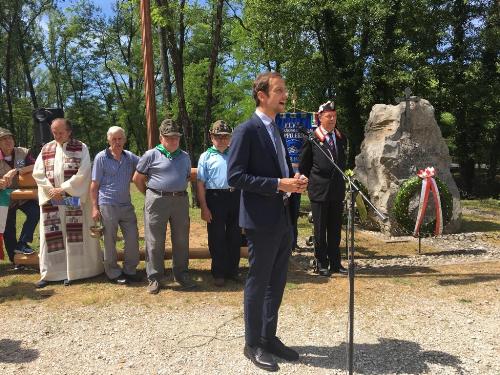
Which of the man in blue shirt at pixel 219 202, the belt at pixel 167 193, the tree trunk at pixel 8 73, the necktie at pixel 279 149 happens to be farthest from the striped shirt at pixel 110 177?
the tree trunk at pixel 8 73

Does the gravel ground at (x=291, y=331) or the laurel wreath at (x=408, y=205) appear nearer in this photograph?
the gravel ground at (x=291, y=331)

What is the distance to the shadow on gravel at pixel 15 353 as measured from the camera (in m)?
3.58

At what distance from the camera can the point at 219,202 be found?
5266 millimetres

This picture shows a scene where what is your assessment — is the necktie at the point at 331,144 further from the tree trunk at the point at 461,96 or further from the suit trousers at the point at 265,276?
the tree trunk at the point at 461,96

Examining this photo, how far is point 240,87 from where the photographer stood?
24.7 meters

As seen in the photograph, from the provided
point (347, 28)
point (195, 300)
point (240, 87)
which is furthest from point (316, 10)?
point (195, 300)

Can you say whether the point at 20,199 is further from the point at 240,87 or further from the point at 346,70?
the point at 240,87

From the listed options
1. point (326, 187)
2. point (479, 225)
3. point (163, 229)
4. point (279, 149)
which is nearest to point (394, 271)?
point (326, 187)

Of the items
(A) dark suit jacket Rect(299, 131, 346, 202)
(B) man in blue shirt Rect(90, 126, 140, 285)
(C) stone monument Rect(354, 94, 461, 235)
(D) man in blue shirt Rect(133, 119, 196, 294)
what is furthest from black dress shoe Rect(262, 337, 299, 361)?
(C) stone monument Rect(354, 94, 461, 235)

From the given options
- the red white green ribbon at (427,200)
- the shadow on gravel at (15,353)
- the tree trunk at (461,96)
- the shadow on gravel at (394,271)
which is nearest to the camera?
the shadow on gravel at (15,353)

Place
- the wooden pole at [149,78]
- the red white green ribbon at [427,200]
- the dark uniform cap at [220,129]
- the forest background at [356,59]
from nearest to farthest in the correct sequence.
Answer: the dark uniform cap at [220,129], the wooden pole at [149,78], the red white green ribbon at [427,200], the forest background at [356,59]

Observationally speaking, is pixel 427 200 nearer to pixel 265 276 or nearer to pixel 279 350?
pixel 279 350

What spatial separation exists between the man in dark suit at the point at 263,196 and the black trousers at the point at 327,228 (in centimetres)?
233

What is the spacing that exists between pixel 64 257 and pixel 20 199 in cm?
119
